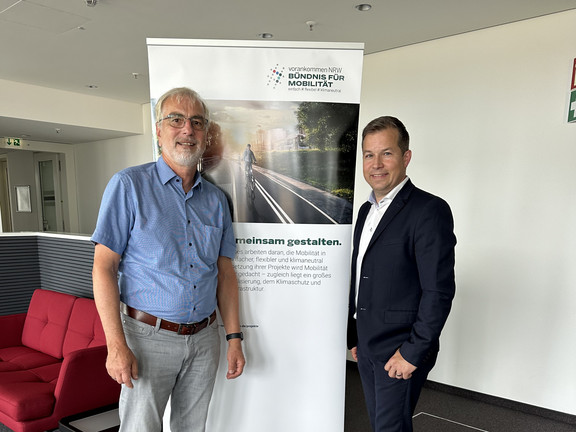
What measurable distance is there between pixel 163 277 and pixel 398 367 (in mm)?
955

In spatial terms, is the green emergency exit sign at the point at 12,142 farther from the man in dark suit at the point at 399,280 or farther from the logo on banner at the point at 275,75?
the man in dark suit at the point at 399,280

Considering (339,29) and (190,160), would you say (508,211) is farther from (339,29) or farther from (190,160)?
(190,160)

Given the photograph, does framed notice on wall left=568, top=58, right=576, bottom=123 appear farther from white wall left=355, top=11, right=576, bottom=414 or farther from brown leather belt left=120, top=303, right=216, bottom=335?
brown leather belt left=120, top=303, right=216, bottom=335

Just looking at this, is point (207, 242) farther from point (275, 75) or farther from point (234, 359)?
point (275, 75)

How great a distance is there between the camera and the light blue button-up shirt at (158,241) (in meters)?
1.48

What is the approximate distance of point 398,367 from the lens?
1.55 metres

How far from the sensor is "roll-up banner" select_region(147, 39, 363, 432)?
6.05 ft

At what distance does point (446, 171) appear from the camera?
3.49 m

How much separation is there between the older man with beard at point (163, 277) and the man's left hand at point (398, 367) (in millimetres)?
721

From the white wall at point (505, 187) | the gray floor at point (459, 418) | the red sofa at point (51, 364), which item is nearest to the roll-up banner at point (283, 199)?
the red sofa at point (51, 364)

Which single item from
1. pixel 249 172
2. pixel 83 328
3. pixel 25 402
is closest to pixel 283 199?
pixel 249 172

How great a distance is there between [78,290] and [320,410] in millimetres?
2676

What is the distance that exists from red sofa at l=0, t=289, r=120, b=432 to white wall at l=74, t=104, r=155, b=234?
3187mm


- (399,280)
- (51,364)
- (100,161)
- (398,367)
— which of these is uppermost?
(100,161)
